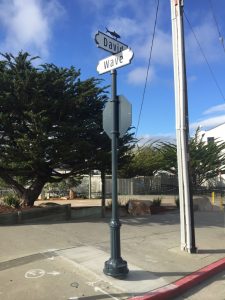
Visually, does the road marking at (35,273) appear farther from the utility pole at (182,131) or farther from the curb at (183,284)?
the utility pole at (182,131)

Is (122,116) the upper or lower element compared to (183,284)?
upper

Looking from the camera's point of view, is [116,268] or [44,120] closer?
[116,268]

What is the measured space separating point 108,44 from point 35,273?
14.1ft

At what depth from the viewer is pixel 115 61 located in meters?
7.72

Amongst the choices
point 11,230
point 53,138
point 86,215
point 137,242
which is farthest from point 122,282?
point 86,215

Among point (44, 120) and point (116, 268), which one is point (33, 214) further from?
point (116, 268)

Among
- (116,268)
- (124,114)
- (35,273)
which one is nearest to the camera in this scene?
(116,268)

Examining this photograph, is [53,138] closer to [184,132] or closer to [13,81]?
[13,81]

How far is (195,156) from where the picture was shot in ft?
135

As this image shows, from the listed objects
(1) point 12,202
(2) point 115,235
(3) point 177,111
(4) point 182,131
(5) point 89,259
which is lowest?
(5) point 89,259

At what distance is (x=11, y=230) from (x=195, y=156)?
31.6 meters

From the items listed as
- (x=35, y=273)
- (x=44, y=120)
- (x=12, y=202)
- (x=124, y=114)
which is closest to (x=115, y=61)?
(x=124, y=114)

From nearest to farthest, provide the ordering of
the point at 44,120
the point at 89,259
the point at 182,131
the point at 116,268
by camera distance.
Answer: the point at 116,268 < the point at 89,259 < the point at 182,131 < the point at 44,120

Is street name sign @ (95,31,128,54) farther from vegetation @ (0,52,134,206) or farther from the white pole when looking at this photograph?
vegetation @ (0,52,134,206)
